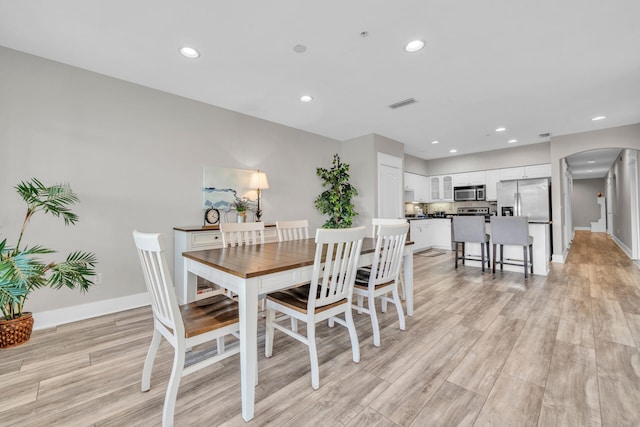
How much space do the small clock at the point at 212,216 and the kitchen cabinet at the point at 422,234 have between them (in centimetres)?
445

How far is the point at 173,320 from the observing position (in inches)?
52.1

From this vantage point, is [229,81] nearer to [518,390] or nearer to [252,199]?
[252,199]

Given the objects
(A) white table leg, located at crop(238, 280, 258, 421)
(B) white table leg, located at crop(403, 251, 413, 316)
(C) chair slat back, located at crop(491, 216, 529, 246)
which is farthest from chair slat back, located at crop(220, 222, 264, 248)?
(C) chair slat back, located at crop(491, 216, 529, 246)

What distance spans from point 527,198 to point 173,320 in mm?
6818

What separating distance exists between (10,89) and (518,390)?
4.68 meters

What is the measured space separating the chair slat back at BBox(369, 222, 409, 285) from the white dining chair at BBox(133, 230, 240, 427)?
3.61 ft

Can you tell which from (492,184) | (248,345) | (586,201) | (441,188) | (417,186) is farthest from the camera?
(586,201)

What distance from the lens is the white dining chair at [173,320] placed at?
131 centimetres

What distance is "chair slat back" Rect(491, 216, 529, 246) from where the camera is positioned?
4.09m

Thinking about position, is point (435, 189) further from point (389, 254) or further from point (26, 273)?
point (26, 273)

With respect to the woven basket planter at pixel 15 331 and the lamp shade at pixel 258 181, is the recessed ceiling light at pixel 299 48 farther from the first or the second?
the woven basket planter at pixel 15 331

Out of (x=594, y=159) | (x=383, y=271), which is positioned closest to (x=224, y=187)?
(x=383, y=271)

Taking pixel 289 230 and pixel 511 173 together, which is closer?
pixel 289 230

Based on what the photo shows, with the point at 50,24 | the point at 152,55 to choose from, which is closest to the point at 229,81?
the point at 152,55
